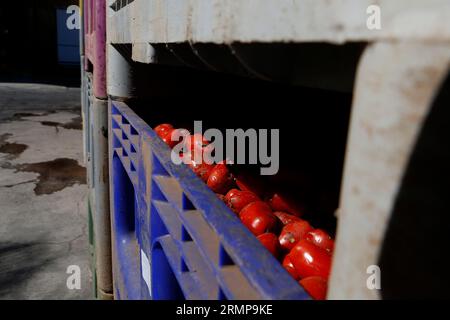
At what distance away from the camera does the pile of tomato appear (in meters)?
1.34

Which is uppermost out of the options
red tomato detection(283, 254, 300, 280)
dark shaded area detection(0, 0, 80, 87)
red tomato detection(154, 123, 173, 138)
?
dark shaded area detection(0, 0, 80, 87)

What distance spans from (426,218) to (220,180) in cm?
167

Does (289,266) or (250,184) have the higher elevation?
(250,184)

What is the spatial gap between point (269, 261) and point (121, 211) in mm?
2151

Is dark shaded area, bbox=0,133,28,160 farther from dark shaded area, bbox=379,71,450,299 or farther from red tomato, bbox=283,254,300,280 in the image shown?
dark shaded area, bbox=379,71,450,299

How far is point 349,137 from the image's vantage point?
1.60 feet

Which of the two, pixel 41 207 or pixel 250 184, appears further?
pixel 41 207

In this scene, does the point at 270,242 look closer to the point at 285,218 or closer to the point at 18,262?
the point at 285,218

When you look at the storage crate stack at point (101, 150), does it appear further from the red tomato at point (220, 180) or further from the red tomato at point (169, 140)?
the red tomato at point (220, 180)

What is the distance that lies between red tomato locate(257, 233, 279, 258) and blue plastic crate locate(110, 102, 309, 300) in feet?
1.10

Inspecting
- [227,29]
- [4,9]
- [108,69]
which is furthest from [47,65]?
[227,29]

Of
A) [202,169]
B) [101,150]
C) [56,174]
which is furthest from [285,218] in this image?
[56,174]

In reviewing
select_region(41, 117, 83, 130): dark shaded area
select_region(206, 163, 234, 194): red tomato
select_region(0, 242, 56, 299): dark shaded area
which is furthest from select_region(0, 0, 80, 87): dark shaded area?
select_region(206, 163, 234, 194): red tomato

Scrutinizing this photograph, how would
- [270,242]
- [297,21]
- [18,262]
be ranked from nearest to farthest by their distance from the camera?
[297,21] < [270,242] < [18,262]
